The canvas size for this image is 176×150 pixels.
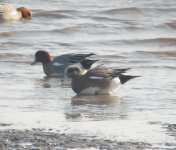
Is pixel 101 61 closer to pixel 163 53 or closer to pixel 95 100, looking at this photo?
pixel 163 53

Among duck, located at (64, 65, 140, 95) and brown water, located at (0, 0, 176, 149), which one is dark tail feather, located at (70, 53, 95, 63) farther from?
duck, located at (64, 65, 140, 95)

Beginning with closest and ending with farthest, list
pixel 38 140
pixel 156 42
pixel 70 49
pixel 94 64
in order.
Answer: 1. pixel 38 140
2. pixel 94 64
3. pixel 70 49
4. pixel 156 42

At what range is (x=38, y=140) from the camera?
27.2 feet

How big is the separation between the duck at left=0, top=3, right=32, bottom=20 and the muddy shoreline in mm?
12909

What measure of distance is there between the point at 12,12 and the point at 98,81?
1112cm

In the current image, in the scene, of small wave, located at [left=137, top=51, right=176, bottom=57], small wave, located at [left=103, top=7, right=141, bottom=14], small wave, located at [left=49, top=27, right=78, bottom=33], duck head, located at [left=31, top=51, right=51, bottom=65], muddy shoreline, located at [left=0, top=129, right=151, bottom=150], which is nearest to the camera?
muddy shoreline, located at [left=0, top=129, right=151, bottom=150]

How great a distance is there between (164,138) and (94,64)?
24.3 feet

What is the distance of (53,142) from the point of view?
8211 mm

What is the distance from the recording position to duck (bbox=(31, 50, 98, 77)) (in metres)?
14.8

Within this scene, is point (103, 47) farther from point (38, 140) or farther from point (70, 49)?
point (38, 140)

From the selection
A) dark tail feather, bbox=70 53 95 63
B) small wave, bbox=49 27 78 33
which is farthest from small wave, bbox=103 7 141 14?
dark tail feather, bbox=70 53 95 63

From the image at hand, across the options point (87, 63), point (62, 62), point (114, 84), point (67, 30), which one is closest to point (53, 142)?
point (114, 84)

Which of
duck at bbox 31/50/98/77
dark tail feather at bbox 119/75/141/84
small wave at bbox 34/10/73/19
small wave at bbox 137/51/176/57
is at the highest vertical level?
dark tail feather at bbox 119/75/141/84

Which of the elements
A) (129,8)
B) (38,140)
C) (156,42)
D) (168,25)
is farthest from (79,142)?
(129,8)
